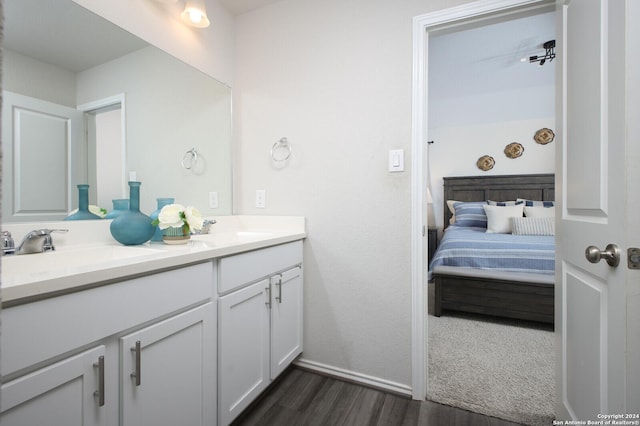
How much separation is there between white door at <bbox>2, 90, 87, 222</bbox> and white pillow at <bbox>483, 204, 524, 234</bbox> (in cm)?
393

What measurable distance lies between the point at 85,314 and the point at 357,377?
141 cm

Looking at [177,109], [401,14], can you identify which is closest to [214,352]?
[177,109]

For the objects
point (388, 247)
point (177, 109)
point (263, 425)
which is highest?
point (177, 109)

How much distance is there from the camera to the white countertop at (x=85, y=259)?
2.60 ft

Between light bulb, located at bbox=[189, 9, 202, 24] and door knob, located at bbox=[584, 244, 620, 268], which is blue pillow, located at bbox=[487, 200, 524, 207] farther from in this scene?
light bulb, located at bbox=[189, 9, 202, 24]

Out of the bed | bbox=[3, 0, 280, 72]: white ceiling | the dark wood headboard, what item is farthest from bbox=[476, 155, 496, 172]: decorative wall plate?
bbox=[3, 0, 280, 72]: white ceiling

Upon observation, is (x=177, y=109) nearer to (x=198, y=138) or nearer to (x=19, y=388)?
(x=198, y=138)

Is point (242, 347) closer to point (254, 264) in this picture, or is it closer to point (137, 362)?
point (254, 264)

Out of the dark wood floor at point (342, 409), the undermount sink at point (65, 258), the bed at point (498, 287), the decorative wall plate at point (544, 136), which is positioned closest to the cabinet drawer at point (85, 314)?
the undermount sink at point (65, 258)

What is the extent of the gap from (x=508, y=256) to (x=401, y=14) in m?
2.08

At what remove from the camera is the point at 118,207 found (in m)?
1.52

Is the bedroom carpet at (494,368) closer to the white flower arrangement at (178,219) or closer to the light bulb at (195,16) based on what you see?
the white flower arrangement at (178,219)

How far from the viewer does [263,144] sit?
210cm

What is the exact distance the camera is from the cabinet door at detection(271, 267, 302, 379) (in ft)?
5.44
